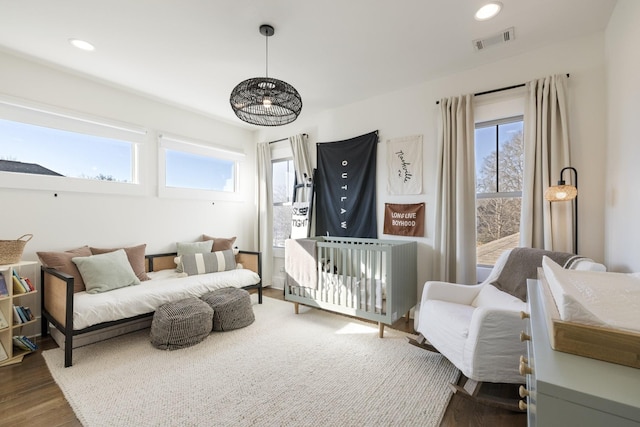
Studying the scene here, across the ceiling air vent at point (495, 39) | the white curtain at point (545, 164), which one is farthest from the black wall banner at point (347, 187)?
the white curtain at point (545, 164)

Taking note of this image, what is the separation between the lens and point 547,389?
1.69ft

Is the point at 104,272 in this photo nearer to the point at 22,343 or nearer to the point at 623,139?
the point at 22,343

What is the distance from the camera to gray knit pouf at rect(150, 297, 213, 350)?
242 centimetres

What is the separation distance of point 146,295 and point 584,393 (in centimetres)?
293

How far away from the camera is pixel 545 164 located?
2.35 metres

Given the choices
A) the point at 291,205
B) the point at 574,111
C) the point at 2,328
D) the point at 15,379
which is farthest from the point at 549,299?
the point at 291,205

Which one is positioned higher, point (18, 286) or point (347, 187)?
point (347, 187)

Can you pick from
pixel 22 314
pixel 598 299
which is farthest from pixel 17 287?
pixel 598 299

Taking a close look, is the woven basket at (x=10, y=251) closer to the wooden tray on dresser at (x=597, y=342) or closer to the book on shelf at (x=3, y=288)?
the book on shelf at (x=3, y=288)

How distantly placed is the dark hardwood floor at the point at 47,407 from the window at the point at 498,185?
135 cm

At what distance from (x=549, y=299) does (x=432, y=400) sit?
4.11 ft

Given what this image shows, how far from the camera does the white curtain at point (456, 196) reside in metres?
2.75

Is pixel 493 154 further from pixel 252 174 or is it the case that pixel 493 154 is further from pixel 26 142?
pixel 26 142

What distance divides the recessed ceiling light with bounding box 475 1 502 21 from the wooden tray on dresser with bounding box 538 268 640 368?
7.26 ft
